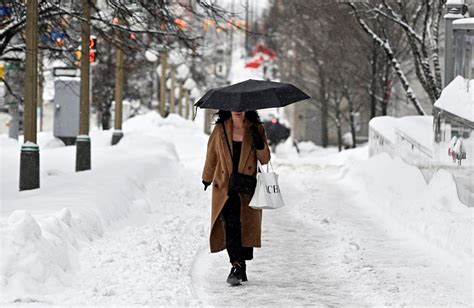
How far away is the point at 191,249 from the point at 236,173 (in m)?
2.17

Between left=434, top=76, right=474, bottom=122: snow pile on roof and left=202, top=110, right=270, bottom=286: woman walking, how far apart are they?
10.9 ft

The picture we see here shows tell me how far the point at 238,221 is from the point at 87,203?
141 inches

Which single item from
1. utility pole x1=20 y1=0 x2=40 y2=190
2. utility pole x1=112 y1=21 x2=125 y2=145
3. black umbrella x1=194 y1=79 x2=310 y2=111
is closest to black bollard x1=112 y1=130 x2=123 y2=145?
utility pole x1=112 y1=21 x2=125 y2=145

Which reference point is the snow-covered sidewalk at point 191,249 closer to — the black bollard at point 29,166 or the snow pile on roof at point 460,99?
the black bollard at point 29,166

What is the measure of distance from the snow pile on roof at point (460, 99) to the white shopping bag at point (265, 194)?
3.36 metres

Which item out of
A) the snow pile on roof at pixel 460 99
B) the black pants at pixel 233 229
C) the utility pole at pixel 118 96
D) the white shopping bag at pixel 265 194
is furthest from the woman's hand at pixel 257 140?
the utility pole at pixel 118 96

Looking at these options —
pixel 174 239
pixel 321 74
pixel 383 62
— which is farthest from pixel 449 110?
pixel 321 74

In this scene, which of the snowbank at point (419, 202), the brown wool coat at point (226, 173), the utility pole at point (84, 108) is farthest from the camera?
the utility pole at point (84, 108)

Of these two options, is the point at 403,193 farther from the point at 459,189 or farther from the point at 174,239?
the point at 174,239

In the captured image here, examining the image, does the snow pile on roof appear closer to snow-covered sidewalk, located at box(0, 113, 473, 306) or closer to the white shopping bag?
snow-covered sidewalk, located at box(0, 113, 473, 306)

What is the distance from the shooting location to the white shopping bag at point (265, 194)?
27.6 ft

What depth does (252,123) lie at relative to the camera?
8.64 m

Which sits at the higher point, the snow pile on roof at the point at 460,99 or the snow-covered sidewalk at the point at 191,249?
the snow pile on roof at the point at 460,99

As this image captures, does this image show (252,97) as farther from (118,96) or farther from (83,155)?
(118,96)
